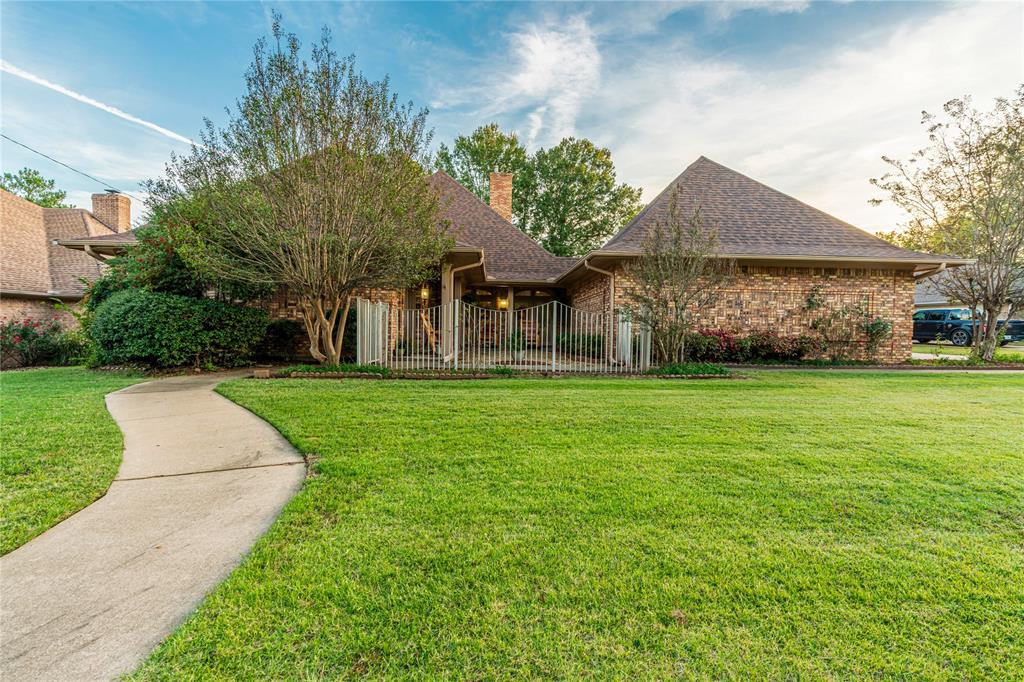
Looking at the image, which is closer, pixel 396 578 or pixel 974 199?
pixel 396 578

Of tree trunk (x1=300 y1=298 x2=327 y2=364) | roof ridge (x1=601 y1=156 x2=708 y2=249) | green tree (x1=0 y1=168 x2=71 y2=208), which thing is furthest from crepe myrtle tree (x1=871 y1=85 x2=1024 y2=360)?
green tree (x1=0 y1=168 x2=71 y2=208)

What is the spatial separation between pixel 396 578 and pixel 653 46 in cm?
1235

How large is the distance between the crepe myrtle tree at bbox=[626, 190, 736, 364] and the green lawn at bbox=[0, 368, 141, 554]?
27.4 ft

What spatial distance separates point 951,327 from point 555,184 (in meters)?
22.0

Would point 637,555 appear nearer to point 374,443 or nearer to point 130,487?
point 374,443


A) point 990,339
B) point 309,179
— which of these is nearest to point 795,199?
point 990,339

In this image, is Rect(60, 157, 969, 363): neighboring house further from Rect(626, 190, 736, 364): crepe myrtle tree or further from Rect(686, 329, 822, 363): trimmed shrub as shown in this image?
Rect(626, 190, 736, 364): crepe myrtle tree

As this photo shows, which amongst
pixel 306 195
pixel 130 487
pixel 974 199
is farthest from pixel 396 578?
pixel 974 199

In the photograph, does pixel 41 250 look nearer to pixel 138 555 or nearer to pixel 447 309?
pixel 447 309

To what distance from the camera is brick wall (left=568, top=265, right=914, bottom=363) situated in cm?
1131

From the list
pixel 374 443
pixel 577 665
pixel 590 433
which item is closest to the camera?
pixel 577 665

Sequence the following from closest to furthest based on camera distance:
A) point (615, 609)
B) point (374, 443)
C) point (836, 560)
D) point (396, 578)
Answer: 1. point (615, 609)
2. point (396, 578)
3. point (836, 560)
4. point (374, 443)

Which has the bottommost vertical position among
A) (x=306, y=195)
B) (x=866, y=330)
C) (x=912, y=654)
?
(x=912, y=654)

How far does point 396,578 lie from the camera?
1.97 m
